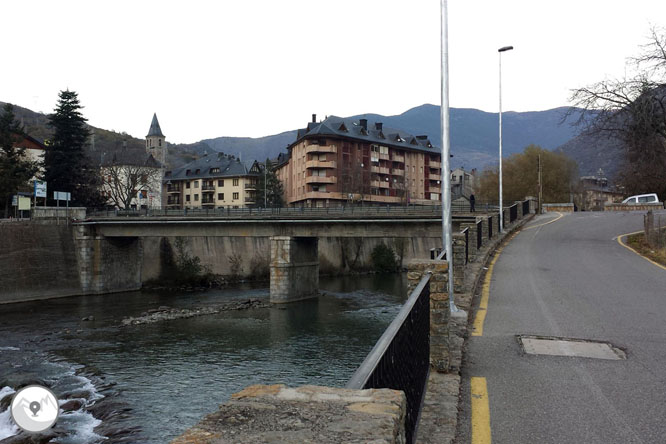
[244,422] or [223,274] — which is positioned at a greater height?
[244,422]

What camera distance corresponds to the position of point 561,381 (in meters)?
7.34

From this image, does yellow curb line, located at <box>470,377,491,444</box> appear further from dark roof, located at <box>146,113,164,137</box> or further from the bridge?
dark roof, located at <box>146,113,164,137</box>

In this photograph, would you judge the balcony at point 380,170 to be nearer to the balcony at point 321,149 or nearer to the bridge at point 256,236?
the balcony at point 321,149

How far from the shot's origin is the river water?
1716 centimetres

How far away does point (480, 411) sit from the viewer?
624 centimetres

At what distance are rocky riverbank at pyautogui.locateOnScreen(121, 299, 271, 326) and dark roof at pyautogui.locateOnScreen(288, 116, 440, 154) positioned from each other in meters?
53.8

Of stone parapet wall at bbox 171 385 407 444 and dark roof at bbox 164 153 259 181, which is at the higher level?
dark roof at bbox 164 153 259 181

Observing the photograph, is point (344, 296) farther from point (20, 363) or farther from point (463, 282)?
point (463, 282)

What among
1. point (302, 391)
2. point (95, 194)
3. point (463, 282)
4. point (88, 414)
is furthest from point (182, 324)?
point (95, 194)

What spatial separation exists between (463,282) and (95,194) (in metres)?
61.9

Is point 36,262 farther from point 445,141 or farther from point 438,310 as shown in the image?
point 438,310

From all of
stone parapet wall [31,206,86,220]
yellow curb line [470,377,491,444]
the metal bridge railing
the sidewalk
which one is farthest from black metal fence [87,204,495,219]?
yellow curb line [470,377,491,444]

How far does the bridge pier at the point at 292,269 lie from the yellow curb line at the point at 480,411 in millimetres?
36403

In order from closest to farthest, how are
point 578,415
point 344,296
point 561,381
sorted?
point 578,415 < point 561,381 < point 344,296
